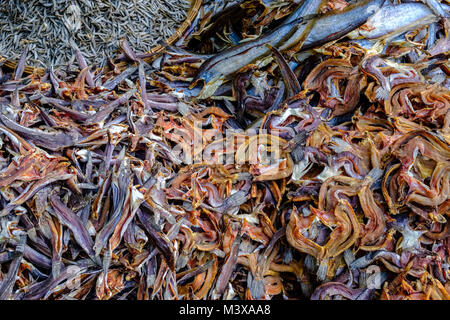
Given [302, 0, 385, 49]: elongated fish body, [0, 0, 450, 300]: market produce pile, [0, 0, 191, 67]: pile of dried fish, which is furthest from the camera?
[0, 0, 191, 67]: pile of dried fish

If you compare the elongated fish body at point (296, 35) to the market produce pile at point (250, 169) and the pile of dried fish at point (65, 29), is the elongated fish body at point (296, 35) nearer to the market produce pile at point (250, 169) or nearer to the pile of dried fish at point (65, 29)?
the market produce pile at point (250, 169)

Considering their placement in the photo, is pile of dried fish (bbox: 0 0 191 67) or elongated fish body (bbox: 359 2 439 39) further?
pile of dried fish (bbox: 0 0 191 67)

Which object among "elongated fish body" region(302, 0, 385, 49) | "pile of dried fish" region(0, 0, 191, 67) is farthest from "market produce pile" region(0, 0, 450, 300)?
"pile of dried fish" region(0, 0, 191, 67)

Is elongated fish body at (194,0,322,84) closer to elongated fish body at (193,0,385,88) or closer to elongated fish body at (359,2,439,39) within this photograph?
elongated fish body at (193,0,385,88)

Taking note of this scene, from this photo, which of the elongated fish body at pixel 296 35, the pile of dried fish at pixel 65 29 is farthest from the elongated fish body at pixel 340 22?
the pile of dried fish at pixel 65 29

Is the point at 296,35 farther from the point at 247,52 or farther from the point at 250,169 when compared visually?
the point at 250,169

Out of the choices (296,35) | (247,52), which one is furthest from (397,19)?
(247,52)
